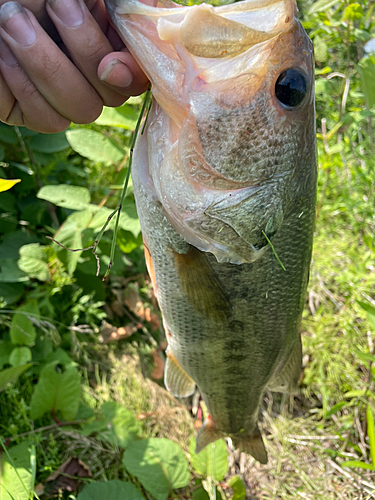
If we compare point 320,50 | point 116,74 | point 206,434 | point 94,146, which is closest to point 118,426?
point 206,434

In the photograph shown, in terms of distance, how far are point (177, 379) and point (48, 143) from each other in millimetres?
1716

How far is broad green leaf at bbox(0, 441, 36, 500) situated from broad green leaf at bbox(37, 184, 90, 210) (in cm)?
119

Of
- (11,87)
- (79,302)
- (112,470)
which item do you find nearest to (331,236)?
(79,302)

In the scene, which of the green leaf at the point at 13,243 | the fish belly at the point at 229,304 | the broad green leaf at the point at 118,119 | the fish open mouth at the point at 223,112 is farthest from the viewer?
the green leaf at the point at 13,243

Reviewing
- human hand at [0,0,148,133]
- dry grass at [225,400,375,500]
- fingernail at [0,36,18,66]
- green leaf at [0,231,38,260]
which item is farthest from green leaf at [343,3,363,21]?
dry grass at [225,400,375,500]

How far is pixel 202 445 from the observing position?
2.14m

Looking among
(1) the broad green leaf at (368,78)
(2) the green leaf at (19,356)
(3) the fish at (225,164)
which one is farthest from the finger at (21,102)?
(1) the broad green leaf at (368,78)

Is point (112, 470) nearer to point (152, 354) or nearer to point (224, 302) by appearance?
point (152, 354)

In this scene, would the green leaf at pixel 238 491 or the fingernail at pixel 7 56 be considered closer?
the fingernail at pixel 7 56

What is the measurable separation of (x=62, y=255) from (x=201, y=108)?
5.23 ft

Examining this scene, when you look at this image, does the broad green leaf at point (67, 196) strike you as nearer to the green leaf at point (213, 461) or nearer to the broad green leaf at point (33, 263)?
the broad green leaf at point (33, 263)

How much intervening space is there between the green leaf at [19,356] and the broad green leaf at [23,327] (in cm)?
5

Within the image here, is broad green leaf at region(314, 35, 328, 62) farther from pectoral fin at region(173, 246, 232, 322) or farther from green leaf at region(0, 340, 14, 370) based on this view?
green leaf at region(0, 340, 14, 370)

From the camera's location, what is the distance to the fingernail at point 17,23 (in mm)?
1094
